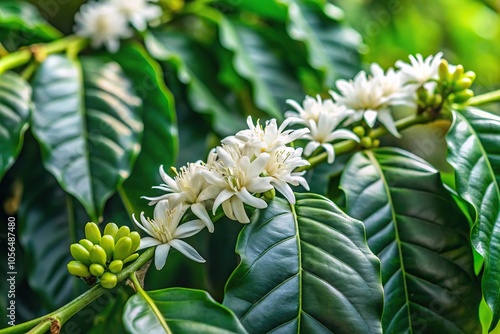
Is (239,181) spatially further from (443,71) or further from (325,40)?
(325,40)

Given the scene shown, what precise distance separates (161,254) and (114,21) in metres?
0.72

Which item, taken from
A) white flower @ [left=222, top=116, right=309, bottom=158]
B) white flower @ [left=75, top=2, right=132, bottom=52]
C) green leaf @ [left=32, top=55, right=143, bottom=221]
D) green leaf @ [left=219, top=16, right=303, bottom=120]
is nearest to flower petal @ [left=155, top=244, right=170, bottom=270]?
white flower @ [left=222, top=116, right=309, bottom=158]

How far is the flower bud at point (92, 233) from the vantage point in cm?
60

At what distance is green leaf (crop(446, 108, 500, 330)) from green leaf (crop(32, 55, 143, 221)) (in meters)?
0.46

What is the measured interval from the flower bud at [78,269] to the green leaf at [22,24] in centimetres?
66

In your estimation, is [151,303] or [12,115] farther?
[12,115]

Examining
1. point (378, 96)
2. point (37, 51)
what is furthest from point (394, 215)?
point (37, 51)

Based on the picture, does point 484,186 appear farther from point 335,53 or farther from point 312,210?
point 335,53

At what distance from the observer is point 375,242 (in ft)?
2.25

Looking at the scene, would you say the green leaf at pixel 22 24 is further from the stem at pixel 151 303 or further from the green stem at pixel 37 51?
the stem at pixel 151 303

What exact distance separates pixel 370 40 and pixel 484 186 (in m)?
1.09

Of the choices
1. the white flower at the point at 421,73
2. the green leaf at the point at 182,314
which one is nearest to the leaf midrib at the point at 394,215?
the white flower at the point at 421,73

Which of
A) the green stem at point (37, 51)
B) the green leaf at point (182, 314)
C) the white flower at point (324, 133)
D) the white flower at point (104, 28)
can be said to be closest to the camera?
the green leaf at point (182, 314)

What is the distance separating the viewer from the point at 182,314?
1.80 feet
